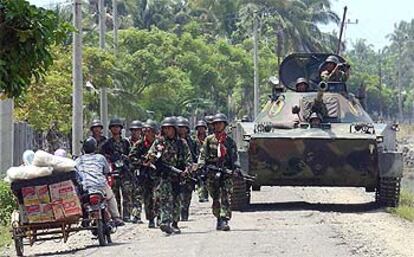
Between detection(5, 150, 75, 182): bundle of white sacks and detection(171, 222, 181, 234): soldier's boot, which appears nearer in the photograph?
detection(5, 150, 75, 182): bundle of white sacks

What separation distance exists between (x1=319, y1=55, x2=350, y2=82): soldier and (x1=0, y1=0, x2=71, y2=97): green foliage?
527 inches

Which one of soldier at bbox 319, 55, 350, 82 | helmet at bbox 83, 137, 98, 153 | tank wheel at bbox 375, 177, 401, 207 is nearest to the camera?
helmet at bbox 83, 137, 98, 153

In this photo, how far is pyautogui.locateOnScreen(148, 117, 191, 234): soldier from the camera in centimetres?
1797

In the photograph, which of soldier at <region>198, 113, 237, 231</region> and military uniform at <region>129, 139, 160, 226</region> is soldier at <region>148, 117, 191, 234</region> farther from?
military uniform at <region>129, 139, 160, 226</region>

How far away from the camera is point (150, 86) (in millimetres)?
51344

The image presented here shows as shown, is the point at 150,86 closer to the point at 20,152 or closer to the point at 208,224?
the point at 20,152

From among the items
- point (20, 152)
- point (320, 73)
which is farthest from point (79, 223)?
point (20, 152)

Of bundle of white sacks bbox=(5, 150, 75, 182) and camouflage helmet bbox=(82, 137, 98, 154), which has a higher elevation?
camouflage helmet bbox=(82, 137, 98, 154)

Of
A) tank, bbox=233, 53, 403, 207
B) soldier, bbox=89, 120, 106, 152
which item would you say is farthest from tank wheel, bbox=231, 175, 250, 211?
soldier, bbox=89, 120, 106, 152

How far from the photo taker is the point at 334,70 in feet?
81.4

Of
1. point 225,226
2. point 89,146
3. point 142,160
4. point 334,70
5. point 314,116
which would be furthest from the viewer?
point 334,70

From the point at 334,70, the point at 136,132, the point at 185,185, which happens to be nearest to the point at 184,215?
the point at 185,185

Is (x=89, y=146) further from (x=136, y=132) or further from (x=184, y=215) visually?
(x=136, y=132)

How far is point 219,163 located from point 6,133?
223 inches
